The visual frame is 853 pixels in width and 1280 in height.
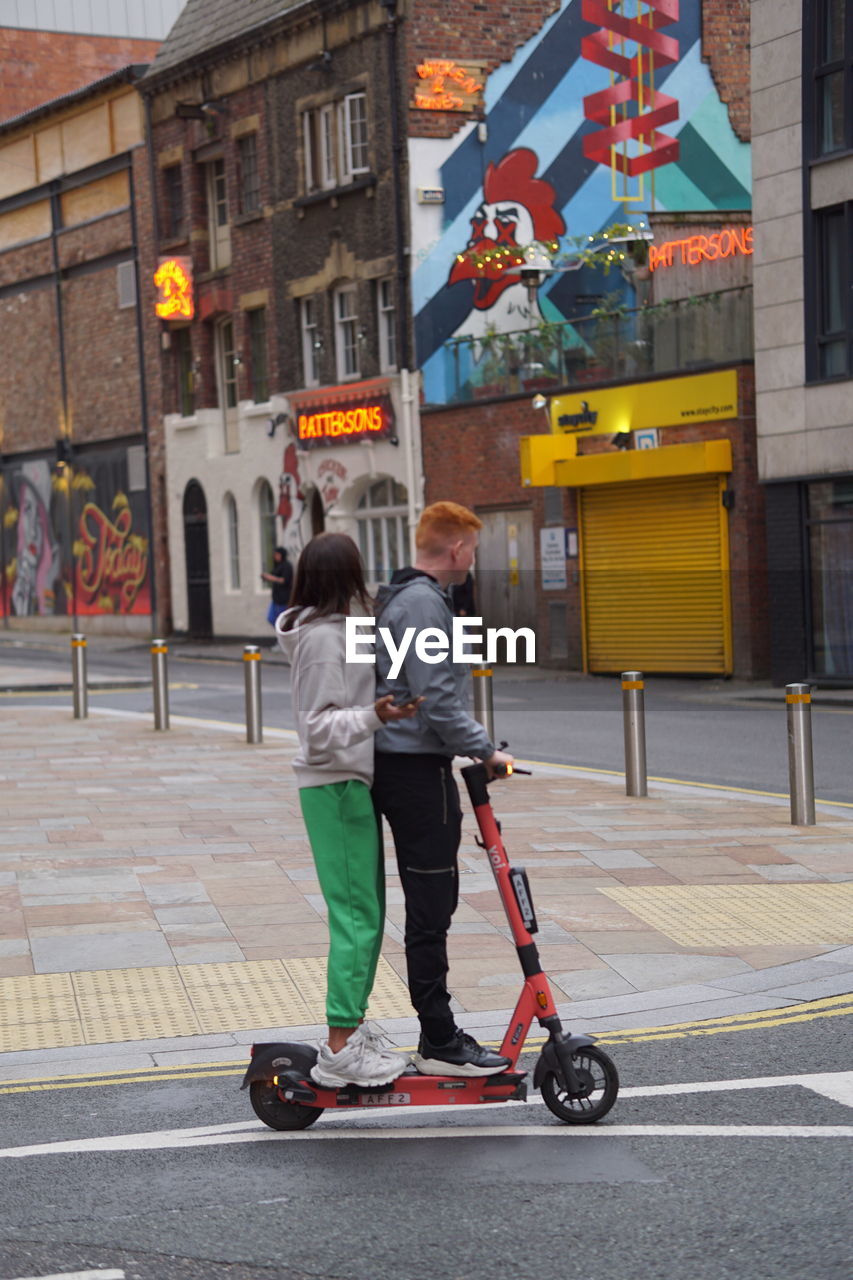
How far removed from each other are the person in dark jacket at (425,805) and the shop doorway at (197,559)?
106ft

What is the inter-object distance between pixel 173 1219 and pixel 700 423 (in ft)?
70.0

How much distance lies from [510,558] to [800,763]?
1814 cm

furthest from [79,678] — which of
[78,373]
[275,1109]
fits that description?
[78,373]

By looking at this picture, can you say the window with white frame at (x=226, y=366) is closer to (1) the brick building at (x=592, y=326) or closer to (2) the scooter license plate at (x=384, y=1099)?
(1) the brick building at (x=592, y=326)

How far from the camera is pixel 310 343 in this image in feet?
113

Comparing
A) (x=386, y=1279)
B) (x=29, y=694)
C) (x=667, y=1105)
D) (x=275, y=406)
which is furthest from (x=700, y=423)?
(x=386, y=1279)

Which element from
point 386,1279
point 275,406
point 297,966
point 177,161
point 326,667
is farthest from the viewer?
point 177,161

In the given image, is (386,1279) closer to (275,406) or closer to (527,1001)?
(527,1001)

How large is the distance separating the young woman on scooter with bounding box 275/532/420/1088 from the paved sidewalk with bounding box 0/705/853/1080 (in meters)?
1.28

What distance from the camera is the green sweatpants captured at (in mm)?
5402

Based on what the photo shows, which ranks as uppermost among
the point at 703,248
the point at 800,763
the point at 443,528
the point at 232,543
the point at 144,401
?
the point at 703,248

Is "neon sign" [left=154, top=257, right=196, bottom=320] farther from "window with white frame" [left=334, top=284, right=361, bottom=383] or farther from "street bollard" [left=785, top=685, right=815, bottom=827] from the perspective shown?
"street bollard" [left=785, top=685, right=815, bottom=827]

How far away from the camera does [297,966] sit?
7855 millimetres

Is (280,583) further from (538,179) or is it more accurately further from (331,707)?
(331,707)
